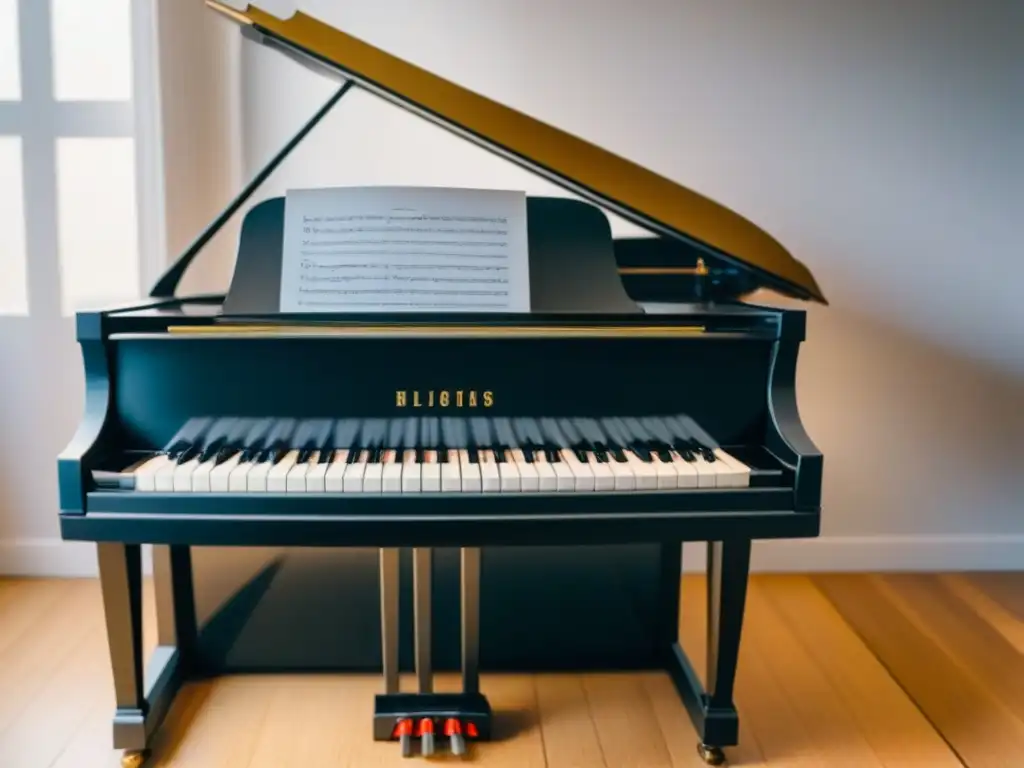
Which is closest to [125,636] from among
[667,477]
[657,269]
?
[667,477]

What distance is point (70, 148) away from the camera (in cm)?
268

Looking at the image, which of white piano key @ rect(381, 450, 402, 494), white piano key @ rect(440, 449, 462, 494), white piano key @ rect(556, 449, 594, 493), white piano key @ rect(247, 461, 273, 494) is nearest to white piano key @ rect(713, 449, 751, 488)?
white piano key @ rect(556, 449, 594, 493)

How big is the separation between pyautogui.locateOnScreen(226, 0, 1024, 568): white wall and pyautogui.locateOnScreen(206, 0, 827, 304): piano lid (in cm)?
103

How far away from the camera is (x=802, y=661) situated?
2.34 m

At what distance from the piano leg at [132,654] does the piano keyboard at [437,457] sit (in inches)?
10.7

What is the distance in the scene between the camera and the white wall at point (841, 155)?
2689mm

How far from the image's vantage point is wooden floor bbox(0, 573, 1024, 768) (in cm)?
190

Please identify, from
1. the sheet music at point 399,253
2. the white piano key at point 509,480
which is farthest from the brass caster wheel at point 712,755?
the sheet music at point 399,253

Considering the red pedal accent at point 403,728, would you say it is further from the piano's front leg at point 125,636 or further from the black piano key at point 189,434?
the black piano key at point 189,434

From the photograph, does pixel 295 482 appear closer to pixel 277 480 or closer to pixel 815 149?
pixel 277 480

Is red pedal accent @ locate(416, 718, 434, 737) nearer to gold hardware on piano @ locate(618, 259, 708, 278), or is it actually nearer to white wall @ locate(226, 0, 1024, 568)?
gold hardware on piano @ locate(618, 259, 708, 278)

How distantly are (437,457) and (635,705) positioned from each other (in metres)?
0.91

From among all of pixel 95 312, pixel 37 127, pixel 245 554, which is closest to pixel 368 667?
pixel 245 554

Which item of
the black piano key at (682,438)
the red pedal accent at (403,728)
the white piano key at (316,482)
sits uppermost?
the black piano key at (682,438)
